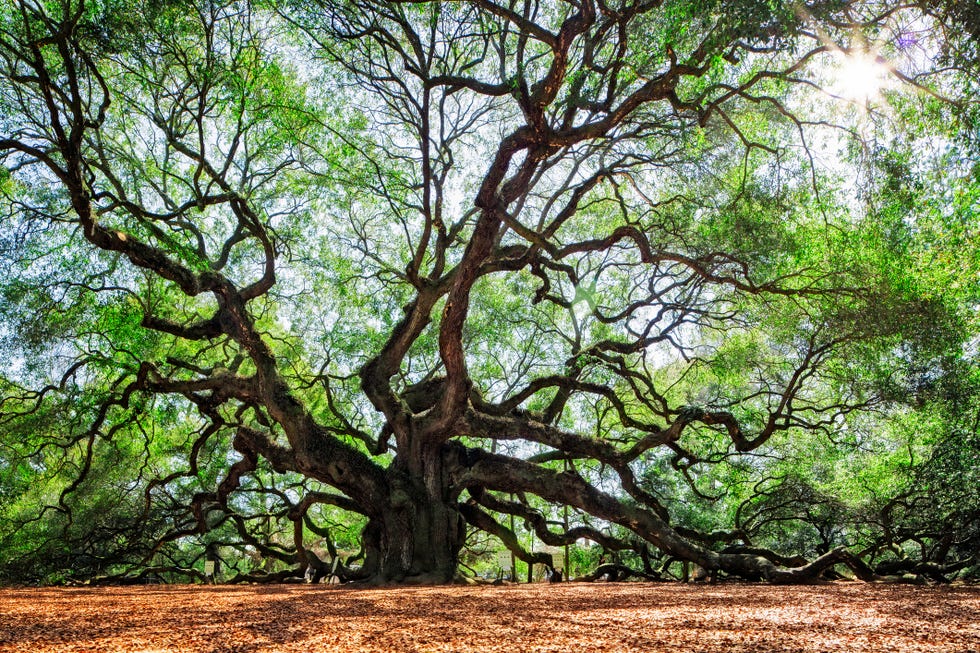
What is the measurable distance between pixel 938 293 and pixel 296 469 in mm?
8623

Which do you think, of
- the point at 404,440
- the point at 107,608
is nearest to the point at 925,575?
the point at 404,440

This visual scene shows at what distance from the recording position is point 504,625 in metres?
3.45

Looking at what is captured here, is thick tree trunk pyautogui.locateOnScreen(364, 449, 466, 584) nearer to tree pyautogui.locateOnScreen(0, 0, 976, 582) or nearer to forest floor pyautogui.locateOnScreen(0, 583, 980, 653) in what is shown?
A: tree pyautogui.locateOnScreen(0, 0, 976, 582)

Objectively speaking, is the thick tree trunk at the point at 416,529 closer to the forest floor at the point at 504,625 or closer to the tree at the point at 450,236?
the tree at the point at 450,236

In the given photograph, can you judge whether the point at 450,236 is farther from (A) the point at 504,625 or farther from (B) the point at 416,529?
(A) the point at 504,625

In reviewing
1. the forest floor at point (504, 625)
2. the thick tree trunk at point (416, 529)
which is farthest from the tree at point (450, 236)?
the forest floor at point (504, 625)

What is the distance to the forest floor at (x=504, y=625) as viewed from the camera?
110 inches

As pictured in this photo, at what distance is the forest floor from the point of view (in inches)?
110

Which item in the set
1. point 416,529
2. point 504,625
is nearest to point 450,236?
point 416,529

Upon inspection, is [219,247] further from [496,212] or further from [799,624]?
[799,624]

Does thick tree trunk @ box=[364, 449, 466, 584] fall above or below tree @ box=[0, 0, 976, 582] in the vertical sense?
below

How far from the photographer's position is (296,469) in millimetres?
9117

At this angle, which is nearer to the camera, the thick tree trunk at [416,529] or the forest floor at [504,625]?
the forest floor at [504,625]

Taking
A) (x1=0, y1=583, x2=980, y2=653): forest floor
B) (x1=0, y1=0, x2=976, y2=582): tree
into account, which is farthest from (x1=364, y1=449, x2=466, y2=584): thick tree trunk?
(x1=0, y1=583, x2=980, y2=653): forest floor
